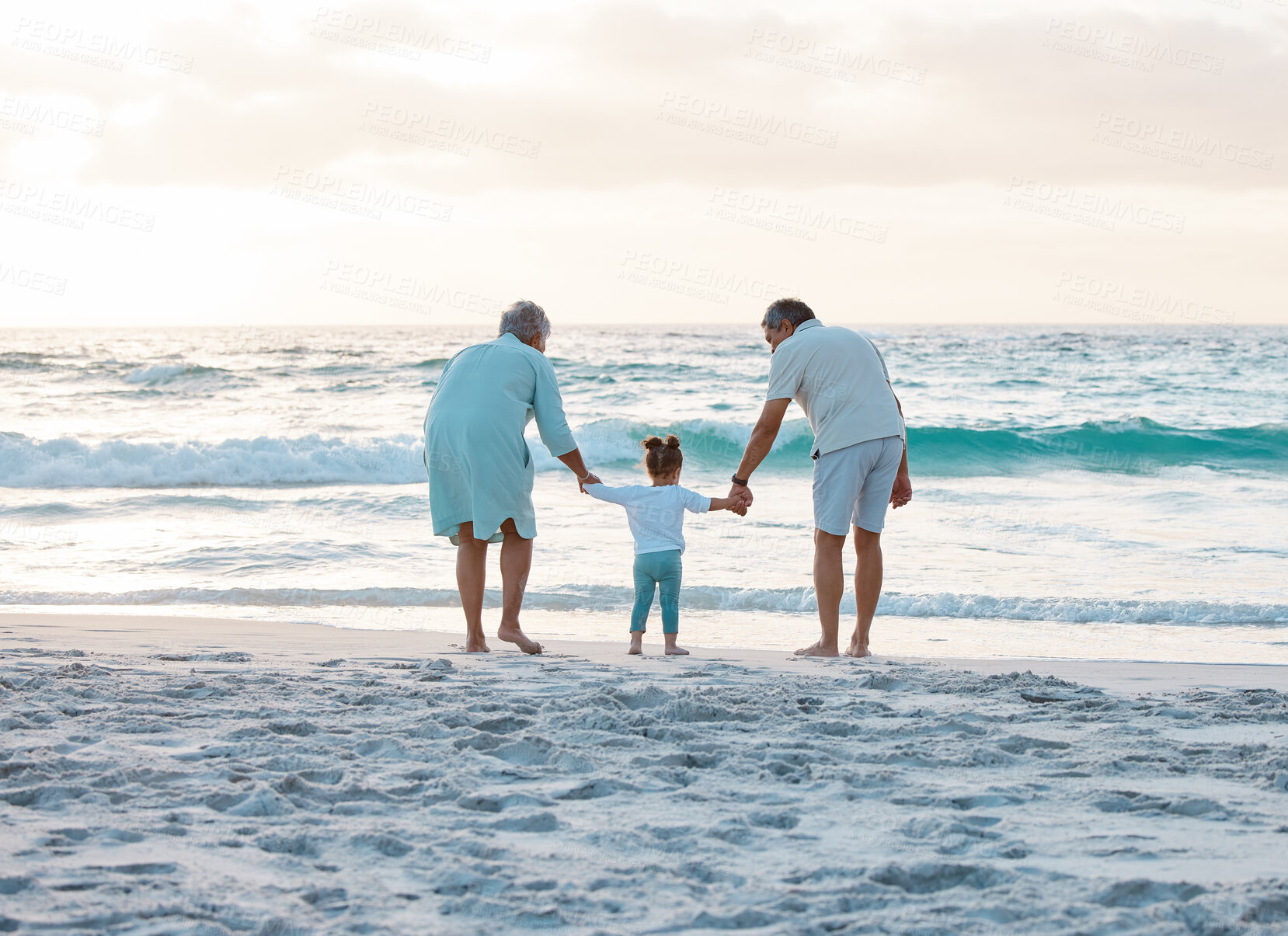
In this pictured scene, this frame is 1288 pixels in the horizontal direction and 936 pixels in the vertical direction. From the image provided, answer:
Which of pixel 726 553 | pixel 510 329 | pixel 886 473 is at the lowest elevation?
pixel 726 553

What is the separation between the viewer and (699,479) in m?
14.6

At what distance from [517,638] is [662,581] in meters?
0.72

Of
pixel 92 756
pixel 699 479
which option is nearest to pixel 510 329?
pixel 92 756

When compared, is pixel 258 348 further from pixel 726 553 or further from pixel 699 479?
pixel 726 553

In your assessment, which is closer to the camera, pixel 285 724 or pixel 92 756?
pixel 92 756

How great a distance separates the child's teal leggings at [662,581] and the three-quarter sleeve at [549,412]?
642mm

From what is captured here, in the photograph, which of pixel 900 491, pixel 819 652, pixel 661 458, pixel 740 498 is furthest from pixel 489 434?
pixel 900 491

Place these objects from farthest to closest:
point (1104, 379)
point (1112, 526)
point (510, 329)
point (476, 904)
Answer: point (1104, 379), point (1112, 526), point (510, 329), point (476, 904)

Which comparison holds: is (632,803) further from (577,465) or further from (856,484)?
(856,484)

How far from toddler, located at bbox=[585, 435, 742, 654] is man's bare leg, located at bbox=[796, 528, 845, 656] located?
0.48 meters

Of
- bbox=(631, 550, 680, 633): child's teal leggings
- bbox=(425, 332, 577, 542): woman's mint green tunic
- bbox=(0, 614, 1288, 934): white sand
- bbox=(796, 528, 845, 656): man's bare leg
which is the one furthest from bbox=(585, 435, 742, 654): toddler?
bbox=(0, 614, 1288, 934): white sand

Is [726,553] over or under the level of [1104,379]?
under

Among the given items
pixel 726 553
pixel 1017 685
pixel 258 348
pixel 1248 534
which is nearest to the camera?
pixel 1017 685

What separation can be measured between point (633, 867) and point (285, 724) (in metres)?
1.42
